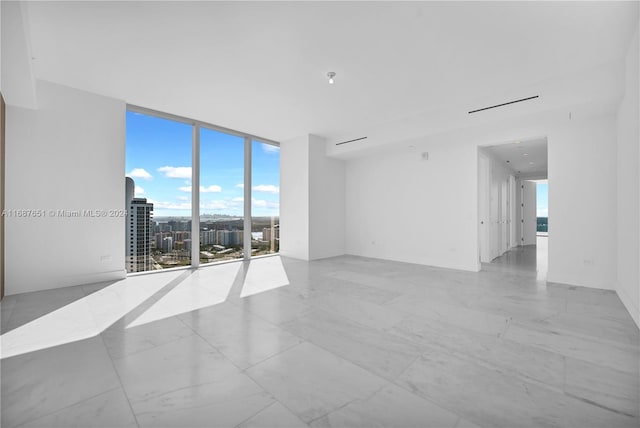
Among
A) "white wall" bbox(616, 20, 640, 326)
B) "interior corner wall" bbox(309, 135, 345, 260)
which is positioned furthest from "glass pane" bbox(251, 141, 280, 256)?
"white wall" bbox(616, 20, 640, 326)

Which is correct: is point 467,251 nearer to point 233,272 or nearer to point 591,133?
point 591,133

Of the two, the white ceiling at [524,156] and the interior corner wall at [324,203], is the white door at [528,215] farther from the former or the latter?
the interior corner wall at [324,203]

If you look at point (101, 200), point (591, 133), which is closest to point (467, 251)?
point (591, 133)

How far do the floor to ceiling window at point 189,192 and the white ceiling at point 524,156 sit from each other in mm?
5839

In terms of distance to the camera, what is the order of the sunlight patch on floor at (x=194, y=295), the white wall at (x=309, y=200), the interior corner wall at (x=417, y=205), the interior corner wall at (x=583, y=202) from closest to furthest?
the sunlight patch on floor at (x=194, y=295)
the interior corner wall at (x=583, y=202)
the interior corner wall at (x=417, y=205)
the white wall at (x=309, y=200)

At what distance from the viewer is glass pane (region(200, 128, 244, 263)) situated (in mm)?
5840

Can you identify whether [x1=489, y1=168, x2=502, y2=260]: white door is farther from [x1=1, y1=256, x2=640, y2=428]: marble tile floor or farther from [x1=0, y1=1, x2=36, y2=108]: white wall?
[x1=0, y1=1, x2=36, y2=108]: white wall

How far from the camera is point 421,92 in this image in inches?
171

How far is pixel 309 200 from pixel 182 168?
9.72 ft

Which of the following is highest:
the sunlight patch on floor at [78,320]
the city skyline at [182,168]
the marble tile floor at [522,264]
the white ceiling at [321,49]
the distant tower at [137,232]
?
the white ceiling at [321,49]

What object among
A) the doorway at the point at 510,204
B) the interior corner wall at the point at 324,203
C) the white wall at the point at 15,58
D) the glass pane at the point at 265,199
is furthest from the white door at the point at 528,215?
the white wall at the point at 15,58

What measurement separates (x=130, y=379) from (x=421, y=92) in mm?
5053

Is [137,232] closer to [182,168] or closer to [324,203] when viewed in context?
[182,168]

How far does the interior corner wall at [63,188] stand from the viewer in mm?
3779
